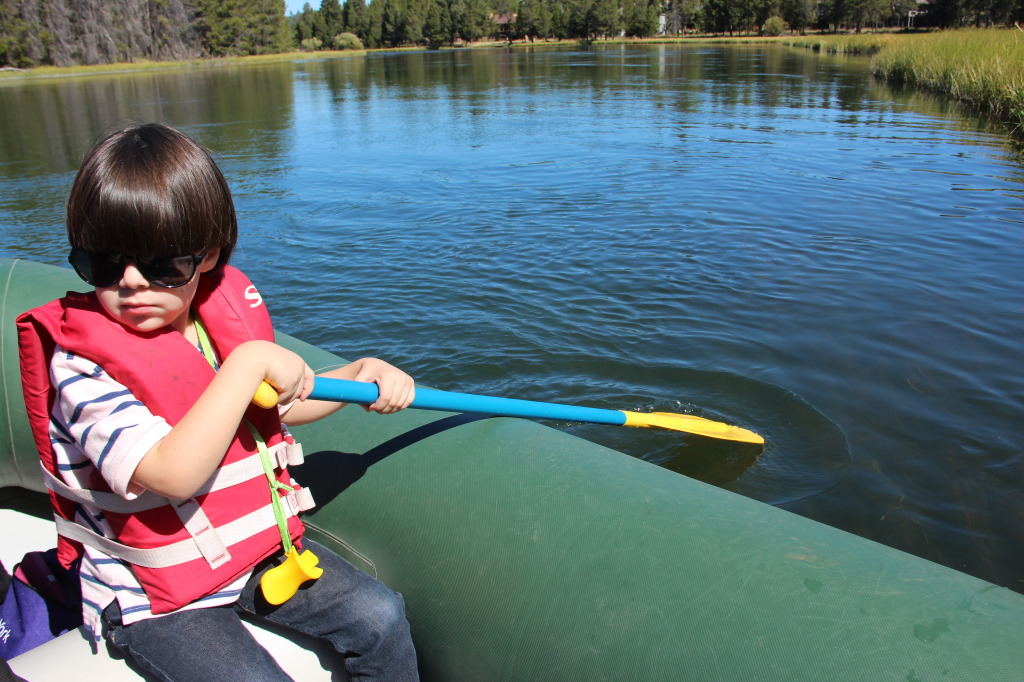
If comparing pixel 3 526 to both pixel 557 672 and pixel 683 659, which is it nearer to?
pixel 557 672

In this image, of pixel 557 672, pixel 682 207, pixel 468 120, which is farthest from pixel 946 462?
pixel 468 120

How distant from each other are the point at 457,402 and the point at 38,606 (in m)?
1.01

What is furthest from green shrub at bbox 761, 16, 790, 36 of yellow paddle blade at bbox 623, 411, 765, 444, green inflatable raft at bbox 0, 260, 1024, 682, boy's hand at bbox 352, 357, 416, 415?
boy's hand at bbox 352, 357, 416, 415

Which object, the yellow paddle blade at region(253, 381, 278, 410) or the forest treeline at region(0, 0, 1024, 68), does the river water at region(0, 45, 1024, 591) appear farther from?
the forest treeline at region(0, 0, 1024, 68)

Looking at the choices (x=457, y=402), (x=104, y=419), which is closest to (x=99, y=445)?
(x=104, y=419)

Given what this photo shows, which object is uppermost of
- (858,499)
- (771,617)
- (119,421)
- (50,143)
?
(50,143)

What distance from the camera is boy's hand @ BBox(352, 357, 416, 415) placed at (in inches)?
57.5

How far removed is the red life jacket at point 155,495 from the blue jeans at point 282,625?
51 millimetres

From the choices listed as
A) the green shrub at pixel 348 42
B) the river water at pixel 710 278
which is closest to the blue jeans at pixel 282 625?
the river water at pixel 710 278

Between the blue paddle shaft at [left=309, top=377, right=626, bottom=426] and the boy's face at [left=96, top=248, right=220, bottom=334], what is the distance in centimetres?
29

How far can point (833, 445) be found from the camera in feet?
11.2

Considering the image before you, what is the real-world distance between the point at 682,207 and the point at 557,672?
6.62 m

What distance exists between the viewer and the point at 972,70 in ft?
44.8

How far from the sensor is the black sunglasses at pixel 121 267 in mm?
1204
